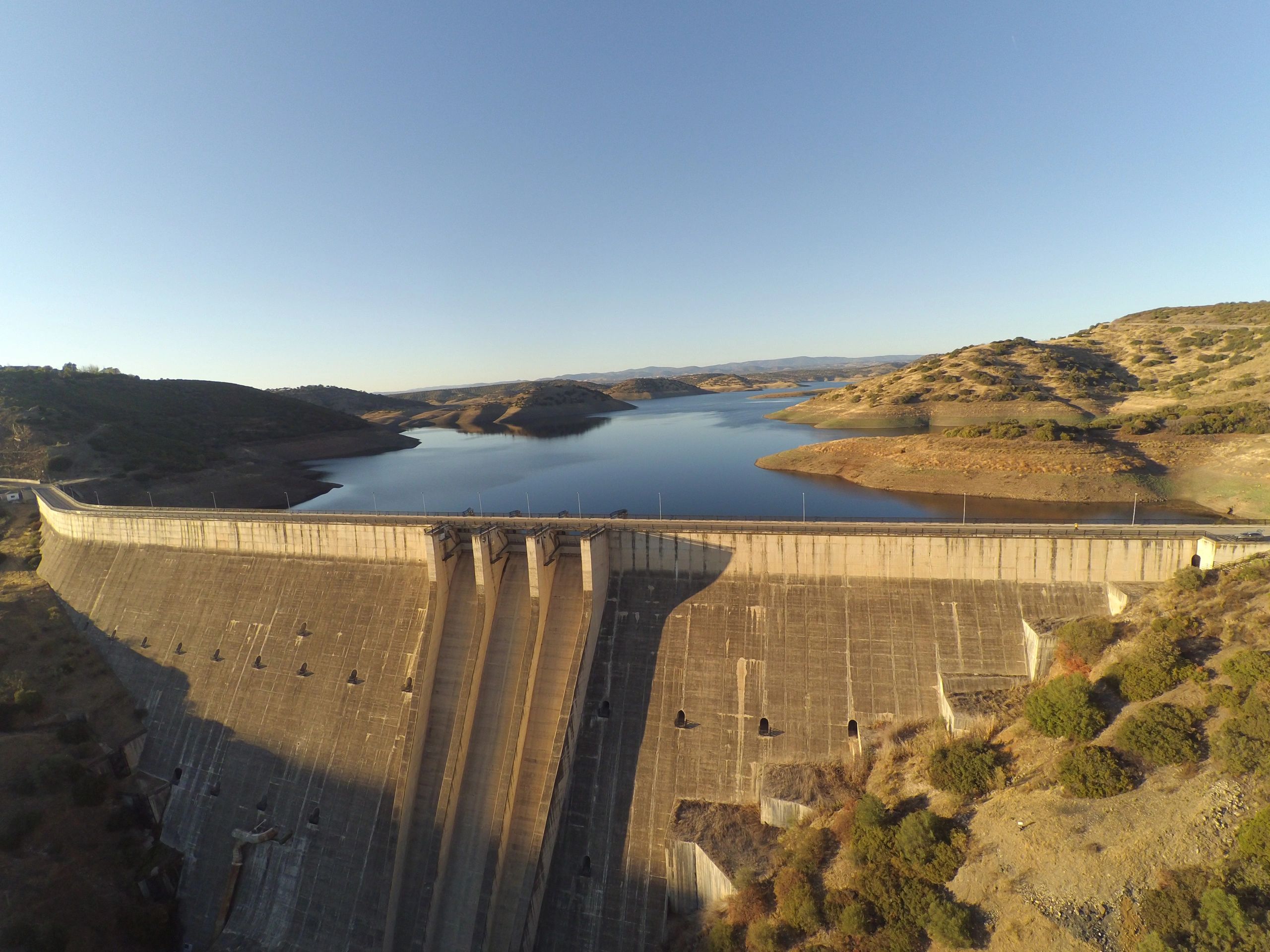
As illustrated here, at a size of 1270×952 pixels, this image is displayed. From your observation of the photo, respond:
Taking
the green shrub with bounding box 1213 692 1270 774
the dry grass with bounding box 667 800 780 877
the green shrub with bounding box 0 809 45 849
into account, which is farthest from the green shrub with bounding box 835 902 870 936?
the green shrub with bounding box 0 809 45 849

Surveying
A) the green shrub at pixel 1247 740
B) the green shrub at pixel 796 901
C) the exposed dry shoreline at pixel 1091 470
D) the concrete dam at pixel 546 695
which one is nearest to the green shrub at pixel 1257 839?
the green shrub at pixel 1247 740

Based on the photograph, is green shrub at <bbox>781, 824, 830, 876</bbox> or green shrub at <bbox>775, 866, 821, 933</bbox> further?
green shrub at <bbox>781, 824, 830, 876</bbox>

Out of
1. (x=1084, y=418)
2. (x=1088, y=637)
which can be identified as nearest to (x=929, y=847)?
(x=1088, y=637)

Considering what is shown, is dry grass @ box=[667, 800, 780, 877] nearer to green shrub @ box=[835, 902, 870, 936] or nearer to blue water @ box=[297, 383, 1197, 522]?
green shrub @ box=[835, 902, 870, 936]

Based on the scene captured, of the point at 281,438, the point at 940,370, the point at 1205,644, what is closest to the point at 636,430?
the point at 940,370

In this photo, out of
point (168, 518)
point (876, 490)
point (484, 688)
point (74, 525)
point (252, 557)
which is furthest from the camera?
point (876, 490)

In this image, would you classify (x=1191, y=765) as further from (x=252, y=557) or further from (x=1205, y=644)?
(x=252, y=557)

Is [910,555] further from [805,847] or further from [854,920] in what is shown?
[854,920]
